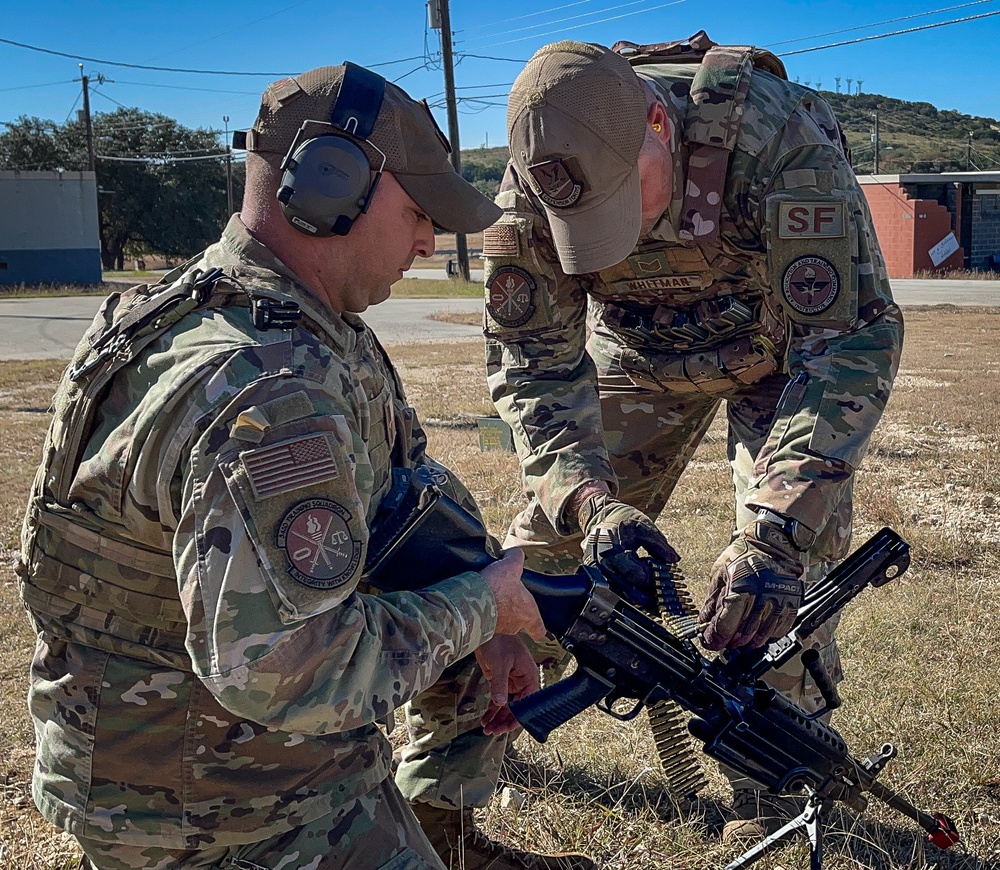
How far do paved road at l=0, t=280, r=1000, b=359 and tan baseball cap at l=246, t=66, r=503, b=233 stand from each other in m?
14.5

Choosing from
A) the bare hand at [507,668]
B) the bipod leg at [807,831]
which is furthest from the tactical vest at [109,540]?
the bipod leg at [807,831]

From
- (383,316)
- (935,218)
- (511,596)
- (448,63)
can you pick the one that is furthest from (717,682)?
(935,218)

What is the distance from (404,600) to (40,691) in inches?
29.6

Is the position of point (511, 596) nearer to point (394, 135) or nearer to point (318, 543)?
point (318, 543)

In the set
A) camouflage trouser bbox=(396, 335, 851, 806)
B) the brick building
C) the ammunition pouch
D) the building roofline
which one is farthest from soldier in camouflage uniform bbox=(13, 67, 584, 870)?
the building roofline

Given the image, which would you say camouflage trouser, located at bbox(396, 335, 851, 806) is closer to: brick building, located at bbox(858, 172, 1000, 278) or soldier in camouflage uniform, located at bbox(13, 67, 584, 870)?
soldier in camouflage uniform, located at bbox(13, 67, 584, 870)

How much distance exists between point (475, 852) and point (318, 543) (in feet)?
5.13

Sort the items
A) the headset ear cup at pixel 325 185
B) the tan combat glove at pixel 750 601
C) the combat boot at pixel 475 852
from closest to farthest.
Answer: the headset ear cup at pixel 325 185, the tan combat glove at pixel 750 601, the combat boot at pixel 475 852

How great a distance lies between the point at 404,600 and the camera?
210cm

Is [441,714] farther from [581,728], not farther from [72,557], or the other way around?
[72,557]

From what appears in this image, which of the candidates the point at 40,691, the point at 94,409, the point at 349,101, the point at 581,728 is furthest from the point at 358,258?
the point at 581,728

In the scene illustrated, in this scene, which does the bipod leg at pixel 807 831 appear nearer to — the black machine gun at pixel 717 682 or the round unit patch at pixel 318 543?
the black machine gun at pixel 717 682

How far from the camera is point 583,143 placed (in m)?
3.16

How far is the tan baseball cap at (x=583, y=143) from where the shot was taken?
3.15 m
